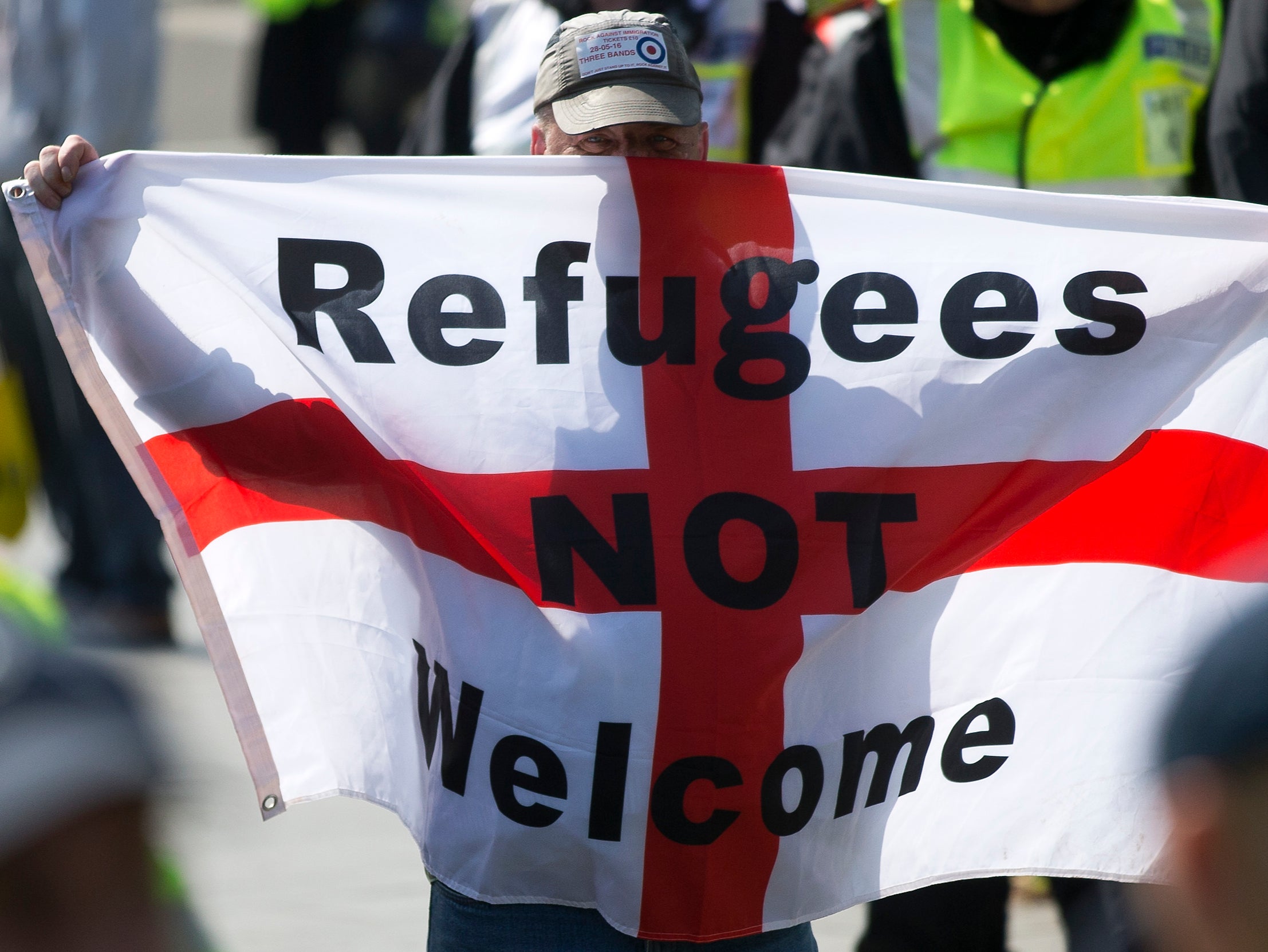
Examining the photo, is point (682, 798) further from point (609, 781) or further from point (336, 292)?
point (336, 292)

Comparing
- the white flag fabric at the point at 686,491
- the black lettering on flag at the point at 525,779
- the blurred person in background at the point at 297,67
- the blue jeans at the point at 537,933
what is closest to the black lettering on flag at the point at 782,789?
the white flag fabric at the point at 686,491

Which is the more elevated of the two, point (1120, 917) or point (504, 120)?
point (504, 120)

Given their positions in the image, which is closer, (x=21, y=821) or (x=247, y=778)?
(x=21, y=821)

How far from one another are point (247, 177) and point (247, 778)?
1.65 metres

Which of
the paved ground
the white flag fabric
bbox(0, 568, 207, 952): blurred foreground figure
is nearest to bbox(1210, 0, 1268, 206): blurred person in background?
the white flag fabric

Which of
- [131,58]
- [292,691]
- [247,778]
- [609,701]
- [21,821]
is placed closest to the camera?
[21,821]

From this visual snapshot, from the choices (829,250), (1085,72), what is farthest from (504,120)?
(829,250)

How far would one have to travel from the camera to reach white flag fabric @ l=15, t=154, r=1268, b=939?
200cm

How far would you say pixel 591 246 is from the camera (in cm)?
224

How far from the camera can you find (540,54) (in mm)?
3586

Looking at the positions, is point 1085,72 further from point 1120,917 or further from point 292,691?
point 292,691

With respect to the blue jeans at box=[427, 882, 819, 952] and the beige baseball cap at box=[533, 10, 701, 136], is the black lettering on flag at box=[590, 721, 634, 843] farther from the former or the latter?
the beige baseball cap at box=[533, 10, 701, 136]

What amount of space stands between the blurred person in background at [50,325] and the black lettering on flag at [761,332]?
2.85 m

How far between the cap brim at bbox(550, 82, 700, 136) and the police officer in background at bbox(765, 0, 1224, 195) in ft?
2.56
